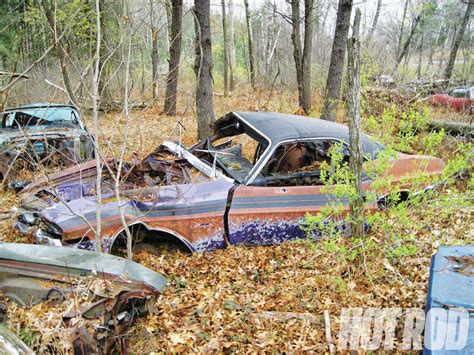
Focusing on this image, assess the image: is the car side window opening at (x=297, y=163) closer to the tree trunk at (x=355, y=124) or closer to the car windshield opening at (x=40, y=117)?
the tree trunk at (x=355, y=124)

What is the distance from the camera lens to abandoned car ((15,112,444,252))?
4285 mm

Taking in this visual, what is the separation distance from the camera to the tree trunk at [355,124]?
3650 millimetres

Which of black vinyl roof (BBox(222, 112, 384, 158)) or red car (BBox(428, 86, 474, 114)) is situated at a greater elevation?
red car (BBox(428, 86, 474, 114))

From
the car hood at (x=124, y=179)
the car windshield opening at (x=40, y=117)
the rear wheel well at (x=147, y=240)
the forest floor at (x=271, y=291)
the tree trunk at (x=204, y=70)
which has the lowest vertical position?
the forest floor at (x=271, y=291)

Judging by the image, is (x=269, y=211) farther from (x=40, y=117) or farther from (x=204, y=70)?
(x=40, y=117)

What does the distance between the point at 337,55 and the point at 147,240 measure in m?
6.86

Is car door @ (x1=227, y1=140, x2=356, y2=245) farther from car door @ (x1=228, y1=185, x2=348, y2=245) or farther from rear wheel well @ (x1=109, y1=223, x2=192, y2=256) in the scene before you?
rear wheel well @ (x1=109, y1=223, x2=192, y2=256)

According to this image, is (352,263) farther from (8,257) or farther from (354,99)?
(8,257)

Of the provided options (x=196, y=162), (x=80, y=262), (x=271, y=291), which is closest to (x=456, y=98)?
(x=196, y=162)

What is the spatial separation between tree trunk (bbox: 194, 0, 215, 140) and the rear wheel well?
4165 millimetres

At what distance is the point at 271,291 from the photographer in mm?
4133

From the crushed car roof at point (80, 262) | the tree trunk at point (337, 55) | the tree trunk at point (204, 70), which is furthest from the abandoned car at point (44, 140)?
the tree trunk at point (337, 55)

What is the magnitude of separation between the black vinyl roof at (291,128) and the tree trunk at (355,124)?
3.39 feet

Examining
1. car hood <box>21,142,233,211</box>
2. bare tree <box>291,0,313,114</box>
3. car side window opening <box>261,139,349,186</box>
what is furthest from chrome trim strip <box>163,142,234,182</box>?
bare tree <box>291,0,313,114</box>
